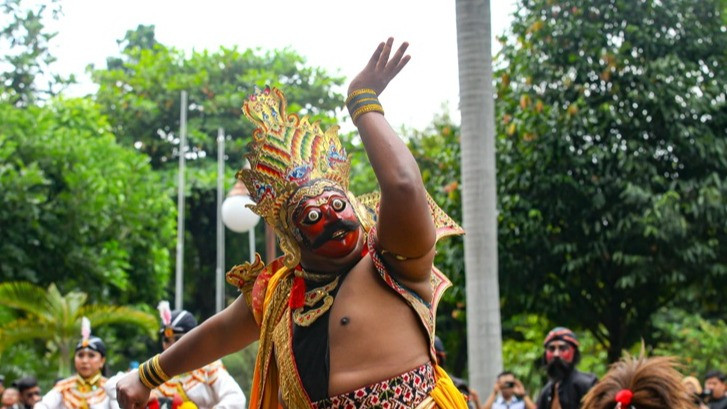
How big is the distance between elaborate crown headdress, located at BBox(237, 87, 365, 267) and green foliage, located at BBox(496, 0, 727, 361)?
8937mm

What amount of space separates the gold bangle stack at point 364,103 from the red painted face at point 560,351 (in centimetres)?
511

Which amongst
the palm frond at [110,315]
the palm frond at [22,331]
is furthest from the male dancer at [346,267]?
the palm frond at [22,331]

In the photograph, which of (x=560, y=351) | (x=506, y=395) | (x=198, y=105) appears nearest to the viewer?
(x=560, y=351)

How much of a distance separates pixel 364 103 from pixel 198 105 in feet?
87.5

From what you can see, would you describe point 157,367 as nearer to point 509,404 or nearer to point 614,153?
point 509,404

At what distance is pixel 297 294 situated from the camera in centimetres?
464

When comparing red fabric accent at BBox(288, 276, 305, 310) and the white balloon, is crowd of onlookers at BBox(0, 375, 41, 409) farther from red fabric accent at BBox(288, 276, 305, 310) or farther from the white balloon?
red fabric accent at BBox(288, 276, 305, 310)

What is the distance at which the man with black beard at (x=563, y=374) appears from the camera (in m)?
8.90

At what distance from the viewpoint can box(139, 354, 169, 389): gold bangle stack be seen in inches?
201

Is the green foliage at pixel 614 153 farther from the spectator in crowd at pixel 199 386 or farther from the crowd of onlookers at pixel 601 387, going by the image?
the spectator in crowd at pixel 199 386

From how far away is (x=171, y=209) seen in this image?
23.8 meters

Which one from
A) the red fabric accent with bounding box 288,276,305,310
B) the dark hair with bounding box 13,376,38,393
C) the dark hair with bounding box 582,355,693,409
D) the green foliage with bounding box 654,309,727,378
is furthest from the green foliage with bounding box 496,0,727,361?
the red fabric accent with bounding box 288,276,305,310

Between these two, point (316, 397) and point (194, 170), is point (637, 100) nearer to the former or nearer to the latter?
point (316, 397)

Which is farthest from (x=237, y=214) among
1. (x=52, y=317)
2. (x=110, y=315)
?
(x=52, y=317)
